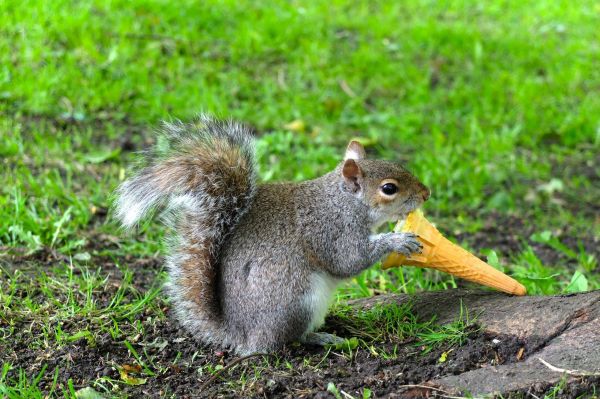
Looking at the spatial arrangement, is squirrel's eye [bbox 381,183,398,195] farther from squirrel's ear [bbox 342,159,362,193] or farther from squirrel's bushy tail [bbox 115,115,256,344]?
squirrel's bushy tail [bbox 115,115,256,344]

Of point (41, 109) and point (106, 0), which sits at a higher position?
point (106, 0)

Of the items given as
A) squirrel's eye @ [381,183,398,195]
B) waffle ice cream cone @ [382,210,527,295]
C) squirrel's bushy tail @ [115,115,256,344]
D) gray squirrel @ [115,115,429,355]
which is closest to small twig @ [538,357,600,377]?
waffle ice cream cone @ [382,210,527,295]

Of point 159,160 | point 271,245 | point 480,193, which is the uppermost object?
point 159,160

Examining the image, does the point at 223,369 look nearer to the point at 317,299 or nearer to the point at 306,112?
the point at 317,299

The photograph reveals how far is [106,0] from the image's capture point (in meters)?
4.95

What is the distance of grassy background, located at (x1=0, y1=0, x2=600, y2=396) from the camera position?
2.94 meters

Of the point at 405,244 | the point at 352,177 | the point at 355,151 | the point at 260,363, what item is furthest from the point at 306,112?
the point at 260,363

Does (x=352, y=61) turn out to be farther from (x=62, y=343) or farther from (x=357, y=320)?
(x=62, y=343)

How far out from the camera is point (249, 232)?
222 cm

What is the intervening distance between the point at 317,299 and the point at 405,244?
0.30 m

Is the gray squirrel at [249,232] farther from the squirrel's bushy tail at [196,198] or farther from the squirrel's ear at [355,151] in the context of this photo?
the squirrel's ear at [355,151]

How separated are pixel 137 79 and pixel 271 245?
246 centimetres

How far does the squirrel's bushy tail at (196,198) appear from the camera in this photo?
2.16 metres

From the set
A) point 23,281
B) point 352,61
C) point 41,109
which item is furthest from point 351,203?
point 352,61
